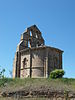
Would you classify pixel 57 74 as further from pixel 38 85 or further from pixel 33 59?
pixel 33 59

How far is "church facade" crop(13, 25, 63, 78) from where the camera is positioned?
36688 millimetres

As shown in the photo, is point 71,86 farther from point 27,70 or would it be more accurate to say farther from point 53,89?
point 27,70

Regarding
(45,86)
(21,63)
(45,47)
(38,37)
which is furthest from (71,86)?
(38,37)

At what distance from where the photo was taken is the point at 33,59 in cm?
3753

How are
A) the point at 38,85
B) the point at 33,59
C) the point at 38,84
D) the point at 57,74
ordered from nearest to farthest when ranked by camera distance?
the point at 38,85
the point at 38,84
the point at 57,74
the point at 33,59

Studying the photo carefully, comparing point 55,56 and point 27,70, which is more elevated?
point 55,56

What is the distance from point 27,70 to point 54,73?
7689 millimetres

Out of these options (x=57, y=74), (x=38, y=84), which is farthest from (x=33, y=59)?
(x=38, y=84)

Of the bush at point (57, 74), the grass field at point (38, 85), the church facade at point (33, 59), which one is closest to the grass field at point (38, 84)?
the grass field at point (38, 85)

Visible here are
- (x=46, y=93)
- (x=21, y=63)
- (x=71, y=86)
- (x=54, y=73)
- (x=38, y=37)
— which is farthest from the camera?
(x=38, y=37)

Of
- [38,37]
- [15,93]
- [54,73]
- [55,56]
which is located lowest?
[15,93]

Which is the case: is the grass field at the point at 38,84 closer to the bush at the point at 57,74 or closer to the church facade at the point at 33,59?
the bush at the point at 57,74

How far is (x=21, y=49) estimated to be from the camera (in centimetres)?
4019

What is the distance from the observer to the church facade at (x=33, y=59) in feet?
120
